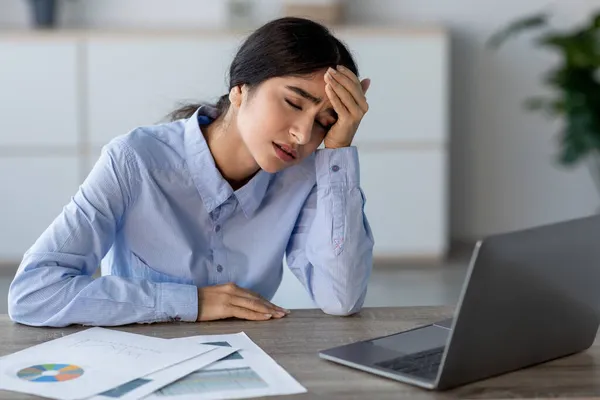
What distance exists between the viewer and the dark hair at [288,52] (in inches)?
79.5

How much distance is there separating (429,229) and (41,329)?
12.2 feet

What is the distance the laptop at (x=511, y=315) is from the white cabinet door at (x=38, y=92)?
3.81m

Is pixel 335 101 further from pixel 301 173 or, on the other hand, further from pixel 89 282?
pixel 89 282

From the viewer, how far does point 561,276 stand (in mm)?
1482

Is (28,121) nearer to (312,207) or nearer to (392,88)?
(392,88)

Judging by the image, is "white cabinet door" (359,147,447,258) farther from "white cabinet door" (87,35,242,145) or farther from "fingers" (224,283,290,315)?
"fingers" (224,283,290,315)

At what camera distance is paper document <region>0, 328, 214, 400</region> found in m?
1.44

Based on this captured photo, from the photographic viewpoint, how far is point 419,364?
154 centimetres

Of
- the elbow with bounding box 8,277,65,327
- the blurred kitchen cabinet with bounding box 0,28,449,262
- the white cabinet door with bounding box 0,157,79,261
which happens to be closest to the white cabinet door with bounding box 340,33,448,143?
the blurred kitchen cabinet with bounding box 0,28,449,262

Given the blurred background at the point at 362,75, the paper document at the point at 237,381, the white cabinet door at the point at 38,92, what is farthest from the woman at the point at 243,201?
the white cabinet door at the point at 38,92

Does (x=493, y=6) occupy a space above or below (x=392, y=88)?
above

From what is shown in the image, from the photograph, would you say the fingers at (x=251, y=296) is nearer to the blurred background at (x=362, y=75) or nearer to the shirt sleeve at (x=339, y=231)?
the shirt sleeve at (x=339, y=231)

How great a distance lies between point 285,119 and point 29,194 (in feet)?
11.4

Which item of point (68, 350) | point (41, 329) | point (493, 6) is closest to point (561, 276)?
point (68, 350)
